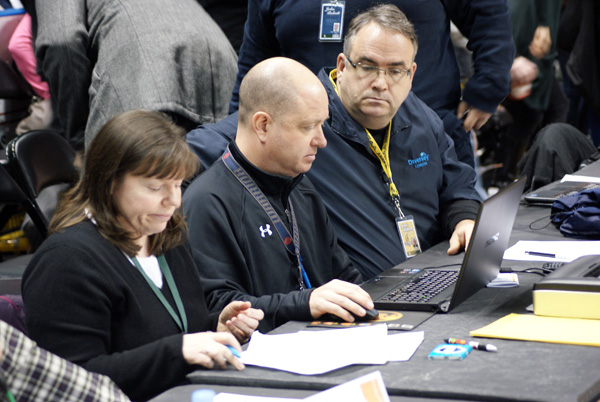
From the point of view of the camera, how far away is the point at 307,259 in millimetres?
2475

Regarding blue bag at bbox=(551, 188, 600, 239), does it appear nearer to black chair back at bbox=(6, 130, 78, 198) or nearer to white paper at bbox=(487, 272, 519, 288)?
white paper at bbox=(487, 272, 519, 288)

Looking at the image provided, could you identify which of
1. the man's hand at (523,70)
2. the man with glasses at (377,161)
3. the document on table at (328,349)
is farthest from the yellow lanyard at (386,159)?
the man's hand at (523,70)

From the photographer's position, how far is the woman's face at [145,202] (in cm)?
186

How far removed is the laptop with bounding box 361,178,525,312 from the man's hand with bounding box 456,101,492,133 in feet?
4.15

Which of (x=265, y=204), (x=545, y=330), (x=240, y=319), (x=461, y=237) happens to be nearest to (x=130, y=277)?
(x=240, y=319)

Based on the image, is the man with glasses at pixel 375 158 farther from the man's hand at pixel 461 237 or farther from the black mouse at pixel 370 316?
the black mouse at pixel 370 316

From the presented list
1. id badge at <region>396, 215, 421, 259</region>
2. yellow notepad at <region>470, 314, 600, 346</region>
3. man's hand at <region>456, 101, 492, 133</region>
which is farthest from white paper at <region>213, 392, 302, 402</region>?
man's hand at <region>456, 101, 492, 133</region>

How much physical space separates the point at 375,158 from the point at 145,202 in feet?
3.98

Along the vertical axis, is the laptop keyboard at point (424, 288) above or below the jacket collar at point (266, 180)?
below

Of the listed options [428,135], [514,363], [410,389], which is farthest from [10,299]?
[428,135]

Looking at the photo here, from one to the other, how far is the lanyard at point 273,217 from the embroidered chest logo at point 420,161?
73cm

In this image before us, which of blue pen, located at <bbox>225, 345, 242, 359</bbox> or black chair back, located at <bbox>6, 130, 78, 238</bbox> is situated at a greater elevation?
blue pen, located at <bbox>225, 345, 242, 359</bbox>

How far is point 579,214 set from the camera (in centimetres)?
275

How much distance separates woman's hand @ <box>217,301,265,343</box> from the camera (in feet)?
6.40
